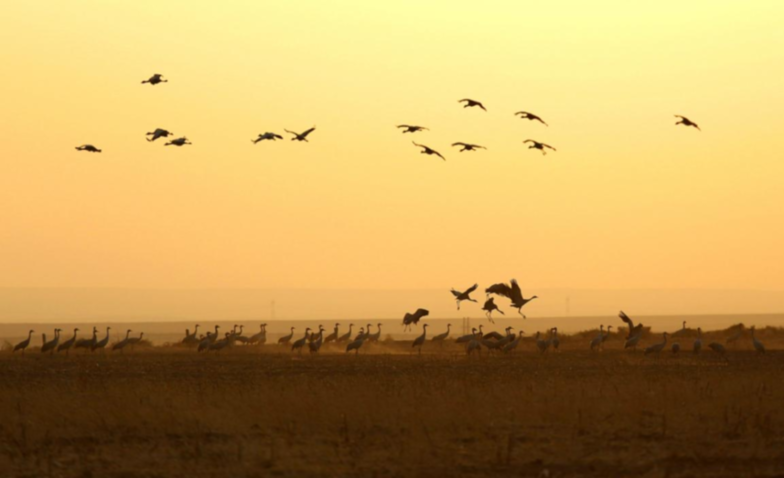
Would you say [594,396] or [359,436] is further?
[594,396]

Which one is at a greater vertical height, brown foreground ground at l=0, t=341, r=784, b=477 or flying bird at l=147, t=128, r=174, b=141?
flying bird at l=147, t=128, r=174, b=141

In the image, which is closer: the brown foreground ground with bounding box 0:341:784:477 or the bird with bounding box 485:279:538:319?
the brown foreground ground with bounding box 0:341:784:477

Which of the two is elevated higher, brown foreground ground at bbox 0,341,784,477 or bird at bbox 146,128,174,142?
bird at bbox 146,128,174,142

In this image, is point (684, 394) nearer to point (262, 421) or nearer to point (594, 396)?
point (594, 396)

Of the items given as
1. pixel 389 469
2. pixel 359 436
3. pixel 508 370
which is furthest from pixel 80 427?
pixel 508 370

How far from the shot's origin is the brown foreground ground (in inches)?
698

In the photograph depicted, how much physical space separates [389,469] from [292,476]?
1443 mm

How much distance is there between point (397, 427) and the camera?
20.2m

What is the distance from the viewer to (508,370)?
115 feet

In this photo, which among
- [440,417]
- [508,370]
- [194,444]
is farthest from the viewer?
[508,370]

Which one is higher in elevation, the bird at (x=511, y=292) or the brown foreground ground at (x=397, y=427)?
the bird at (x=511, y=292)

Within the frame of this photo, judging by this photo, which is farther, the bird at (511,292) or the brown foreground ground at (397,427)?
the bird at (511,292)

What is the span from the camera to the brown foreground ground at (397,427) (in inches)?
698

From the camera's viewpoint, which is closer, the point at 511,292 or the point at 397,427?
the point at 397,427
